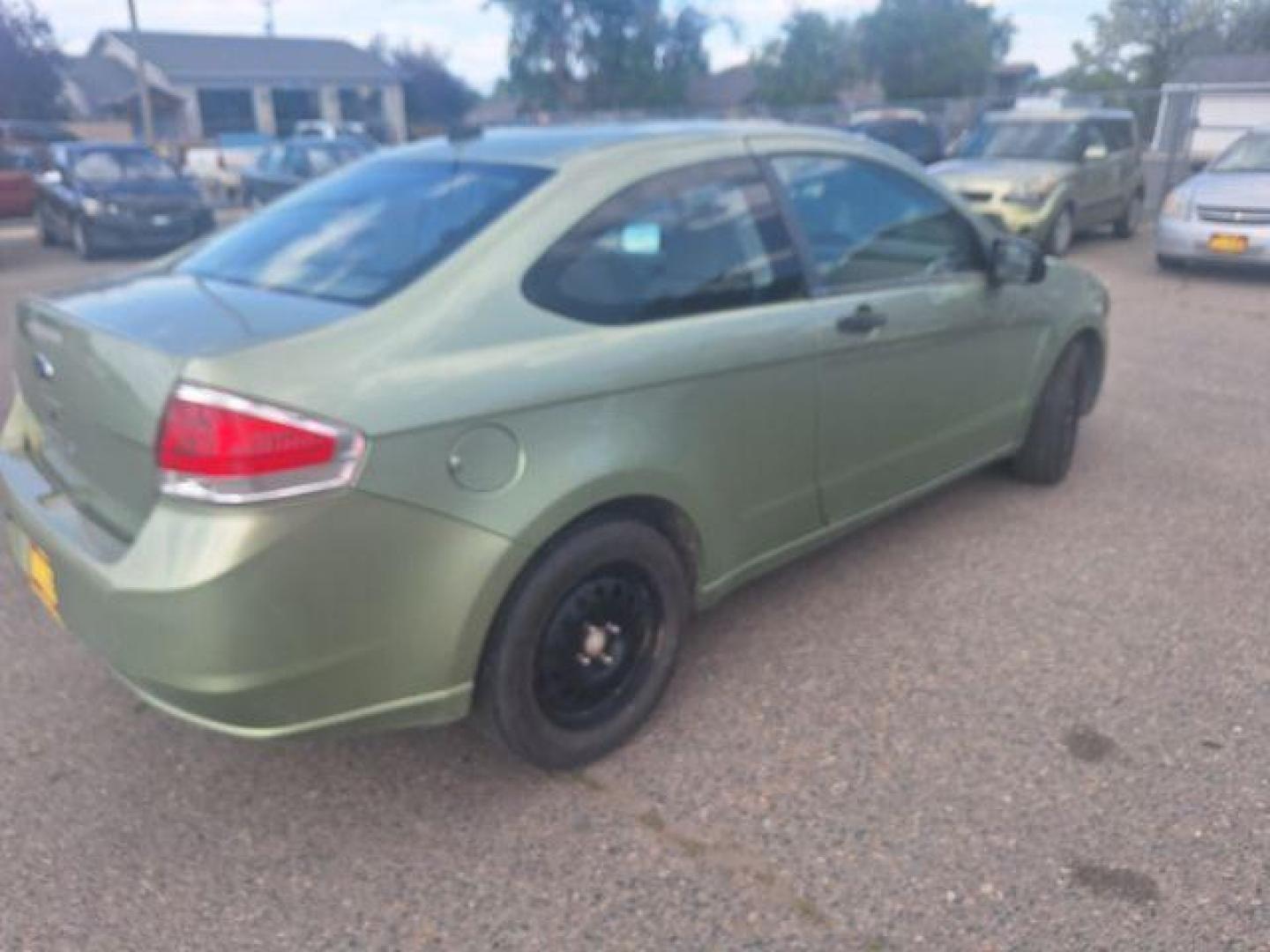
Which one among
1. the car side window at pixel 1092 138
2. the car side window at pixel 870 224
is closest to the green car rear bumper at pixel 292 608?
the car side window at pixel 870 224

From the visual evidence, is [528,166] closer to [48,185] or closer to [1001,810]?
[1001,810]

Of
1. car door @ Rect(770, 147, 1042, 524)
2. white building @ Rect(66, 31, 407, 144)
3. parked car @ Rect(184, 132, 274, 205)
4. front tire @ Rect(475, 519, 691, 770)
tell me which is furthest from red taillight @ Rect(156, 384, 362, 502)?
white building @ Rect(66, 31, 407, 144)

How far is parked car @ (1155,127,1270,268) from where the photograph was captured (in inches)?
380

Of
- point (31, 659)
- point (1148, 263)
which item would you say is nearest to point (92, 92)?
point (1148, 263)

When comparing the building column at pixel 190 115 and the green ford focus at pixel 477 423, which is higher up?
the building column at pixel 190 115

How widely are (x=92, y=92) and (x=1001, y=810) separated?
200ft

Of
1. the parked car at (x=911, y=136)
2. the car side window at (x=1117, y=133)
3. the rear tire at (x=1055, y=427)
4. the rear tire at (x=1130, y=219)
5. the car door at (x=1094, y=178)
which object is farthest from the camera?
the parked car at (x=911, y=136)

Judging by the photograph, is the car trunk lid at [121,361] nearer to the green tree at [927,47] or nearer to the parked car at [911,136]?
the parked car at [911,136]

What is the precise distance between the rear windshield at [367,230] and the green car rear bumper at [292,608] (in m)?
0.59

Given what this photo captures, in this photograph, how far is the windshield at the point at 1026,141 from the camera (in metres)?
12.1

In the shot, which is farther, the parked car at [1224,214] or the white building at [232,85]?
the white building at [232,85]

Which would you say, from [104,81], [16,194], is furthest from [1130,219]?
[104,81]

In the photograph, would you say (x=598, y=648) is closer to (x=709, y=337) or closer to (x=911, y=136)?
(x=709, y=337)

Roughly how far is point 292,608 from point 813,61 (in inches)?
2174
